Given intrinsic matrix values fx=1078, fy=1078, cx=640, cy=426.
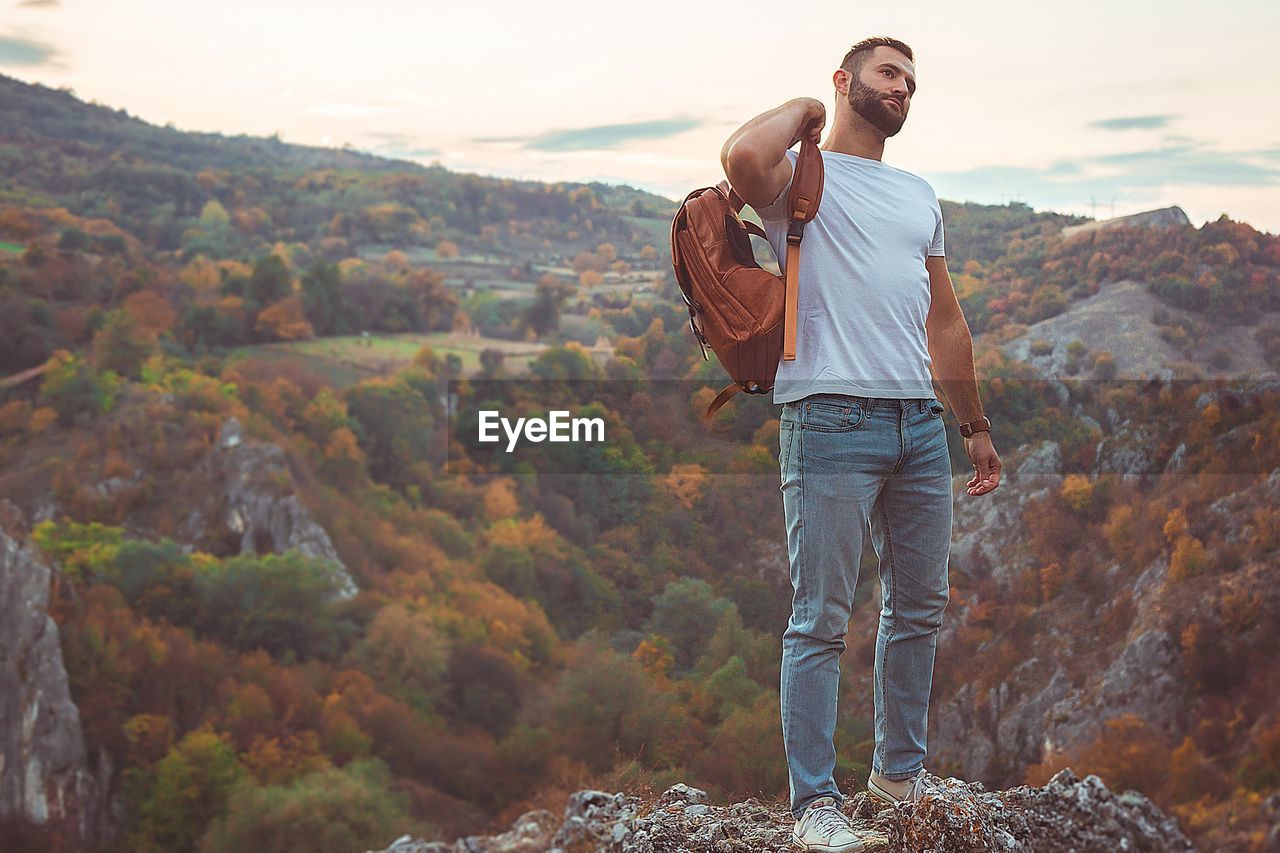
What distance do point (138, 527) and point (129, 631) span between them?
9.21 ft

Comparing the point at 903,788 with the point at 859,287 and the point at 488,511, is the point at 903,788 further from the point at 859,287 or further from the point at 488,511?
the point at 488,511

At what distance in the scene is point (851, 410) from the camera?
7.61ft

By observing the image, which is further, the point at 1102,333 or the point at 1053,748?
the point at 1102,333

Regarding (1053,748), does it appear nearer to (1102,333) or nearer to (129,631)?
(1102,333)

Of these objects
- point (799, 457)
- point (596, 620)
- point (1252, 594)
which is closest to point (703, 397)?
point (596, 620)

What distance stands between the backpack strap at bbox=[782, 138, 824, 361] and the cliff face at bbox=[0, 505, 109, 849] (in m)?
17.4

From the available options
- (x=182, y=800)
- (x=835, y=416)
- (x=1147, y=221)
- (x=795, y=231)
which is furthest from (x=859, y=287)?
(x=182, y=800)

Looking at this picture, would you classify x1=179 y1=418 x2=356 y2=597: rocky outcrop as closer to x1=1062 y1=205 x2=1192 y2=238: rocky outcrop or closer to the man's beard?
x1=1062 y1=205 x2=1192 y2=238: rocky outcrop

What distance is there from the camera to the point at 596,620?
7492mm

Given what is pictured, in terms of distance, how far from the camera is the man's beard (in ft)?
8.21

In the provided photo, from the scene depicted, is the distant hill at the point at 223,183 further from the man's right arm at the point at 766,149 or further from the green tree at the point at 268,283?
the man's right arm at the point at 766,149

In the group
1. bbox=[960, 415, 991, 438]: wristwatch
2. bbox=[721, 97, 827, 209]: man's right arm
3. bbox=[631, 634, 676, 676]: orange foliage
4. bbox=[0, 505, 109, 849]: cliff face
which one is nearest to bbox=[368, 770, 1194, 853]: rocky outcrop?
bbox=[960, 415, 991, 438]: wristwatch

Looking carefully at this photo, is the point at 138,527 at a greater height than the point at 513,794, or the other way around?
the point at 138,527

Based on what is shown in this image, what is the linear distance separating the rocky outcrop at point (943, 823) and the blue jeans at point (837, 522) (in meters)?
0.29
